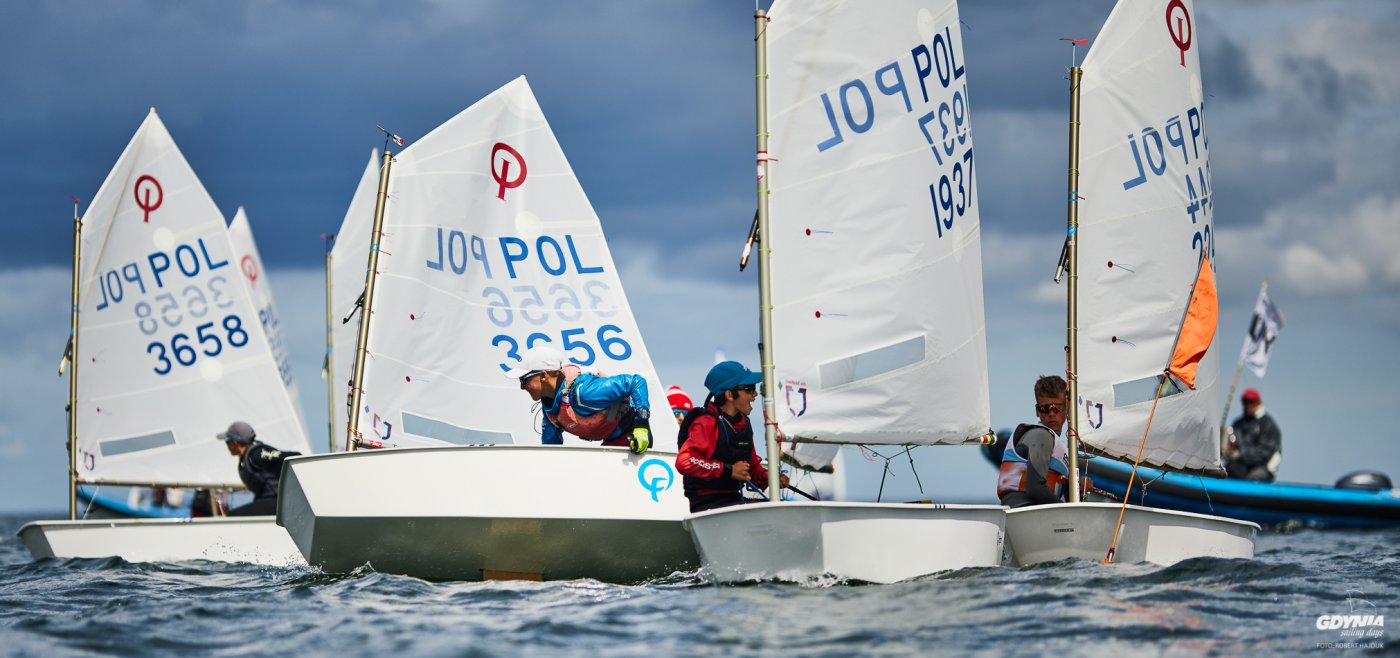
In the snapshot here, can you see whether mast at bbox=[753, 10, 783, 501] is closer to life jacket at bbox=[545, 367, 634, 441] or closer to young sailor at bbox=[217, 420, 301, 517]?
life jacket at bbox=[545, 367, 634, 441]

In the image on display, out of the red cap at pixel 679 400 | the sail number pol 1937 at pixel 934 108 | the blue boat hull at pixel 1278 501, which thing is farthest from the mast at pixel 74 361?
the blue boat hull at pixel 1278 501

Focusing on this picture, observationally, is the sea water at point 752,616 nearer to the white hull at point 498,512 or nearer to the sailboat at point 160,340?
the white hull at point 498,512

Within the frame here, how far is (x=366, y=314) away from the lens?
41.7 feet

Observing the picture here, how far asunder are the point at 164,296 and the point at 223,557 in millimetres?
4702

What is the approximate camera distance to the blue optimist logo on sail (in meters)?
10.1

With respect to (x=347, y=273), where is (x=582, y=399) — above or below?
below

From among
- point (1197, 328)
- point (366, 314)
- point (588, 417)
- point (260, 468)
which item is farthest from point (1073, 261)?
point (260, 468)

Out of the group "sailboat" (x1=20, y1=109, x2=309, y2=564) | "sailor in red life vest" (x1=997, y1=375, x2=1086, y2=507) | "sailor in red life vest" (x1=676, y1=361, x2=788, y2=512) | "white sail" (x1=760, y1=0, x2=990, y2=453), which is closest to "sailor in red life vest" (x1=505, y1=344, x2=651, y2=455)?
"sailor in red life vest" (x1=676, y1=361, x2=788, y2=512)

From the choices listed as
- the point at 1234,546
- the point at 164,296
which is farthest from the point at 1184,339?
the point at 164,296

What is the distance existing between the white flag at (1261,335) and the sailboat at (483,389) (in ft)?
43.6

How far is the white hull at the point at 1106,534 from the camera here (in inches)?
390

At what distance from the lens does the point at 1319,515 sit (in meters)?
20.7

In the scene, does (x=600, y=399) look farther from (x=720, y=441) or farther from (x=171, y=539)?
(x=171, y=539)

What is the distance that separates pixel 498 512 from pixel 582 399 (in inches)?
56.3
